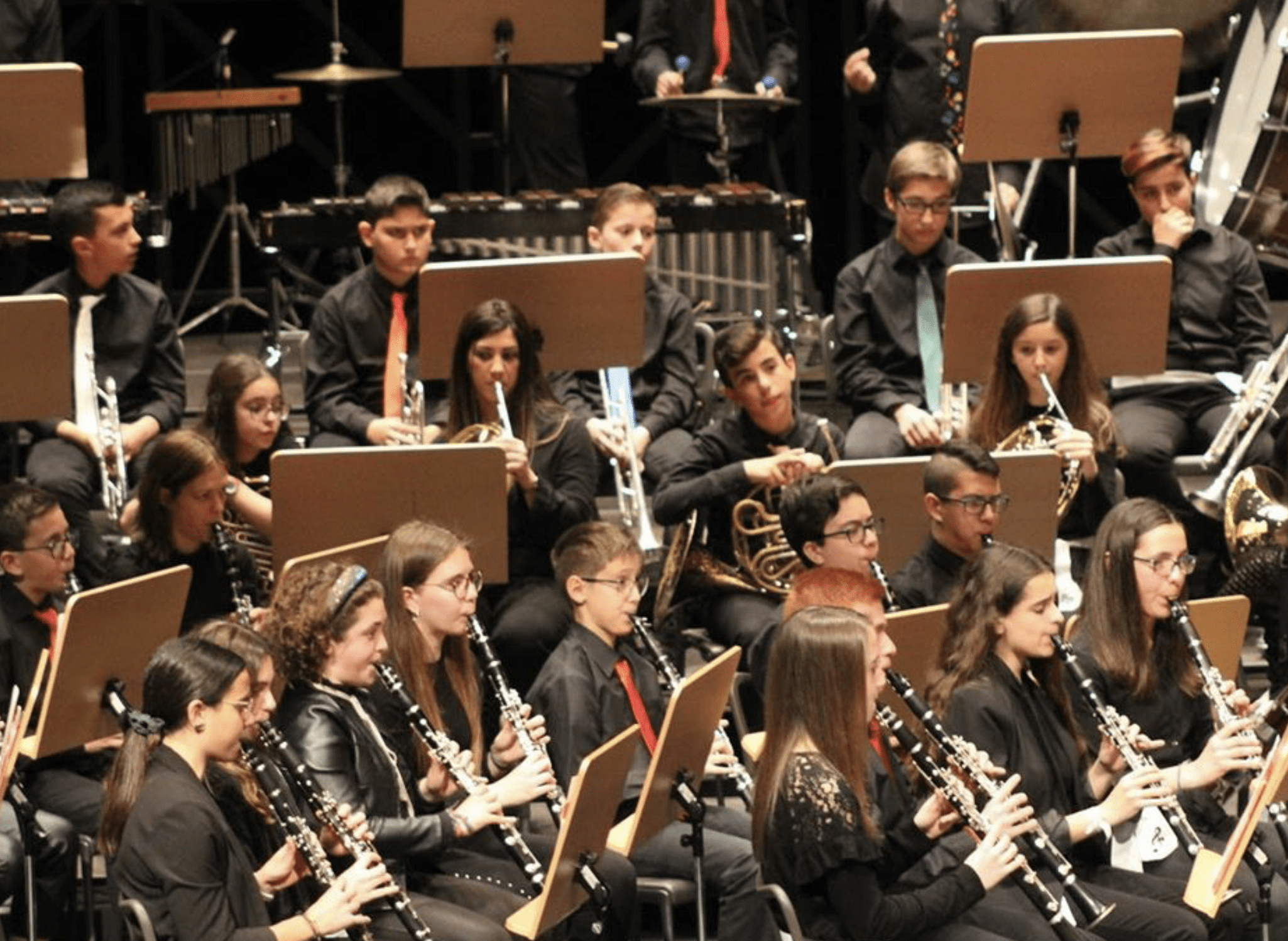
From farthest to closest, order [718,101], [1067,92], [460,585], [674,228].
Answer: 1. [718,101]
2. [674,228]
3. [1067,92]
4. [460,585]

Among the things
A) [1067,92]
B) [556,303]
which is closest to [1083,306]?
[1067,92]

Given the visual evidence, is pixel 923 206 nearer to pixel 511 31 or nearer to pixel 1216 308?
pixel 1216 308

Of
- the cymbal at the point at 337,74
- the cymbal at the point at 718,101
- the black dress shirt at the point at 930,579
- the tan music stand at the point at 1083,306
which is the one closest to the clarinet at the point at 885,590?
the black dress shirt at the point at 930,579

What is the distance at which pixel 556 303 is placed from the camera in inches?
261

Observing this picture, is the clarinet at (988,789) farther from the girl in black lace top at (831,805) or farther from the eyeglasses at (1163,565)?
the eyeglasses at (1163,565)

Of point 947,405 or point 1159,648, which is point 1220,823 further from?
point 947,405

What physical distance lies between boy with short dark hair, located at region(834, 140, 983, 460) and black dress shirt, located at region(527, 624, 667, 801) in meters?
1.70

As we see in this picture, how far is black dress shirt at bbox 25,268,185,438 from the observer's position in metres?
7.12

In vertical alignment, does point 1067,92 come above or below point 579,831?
above

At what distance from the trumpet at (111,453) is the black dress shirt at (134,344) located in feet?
0.37

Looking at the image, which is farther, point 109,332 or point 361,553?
point 109,332

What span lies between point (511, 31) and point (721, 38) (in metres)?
0.96

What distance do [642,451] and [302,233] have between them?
4.74 feet

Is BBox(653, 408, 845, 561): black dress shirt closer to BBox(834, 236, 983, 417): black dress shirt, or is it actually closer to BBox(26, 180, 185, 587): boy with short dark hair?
BBox(834, 236, 983, 417): black dress shirt
